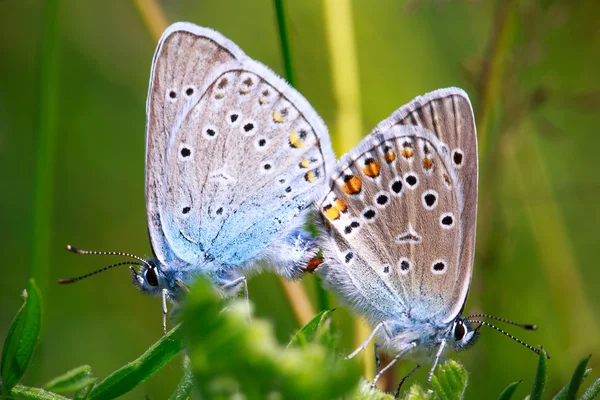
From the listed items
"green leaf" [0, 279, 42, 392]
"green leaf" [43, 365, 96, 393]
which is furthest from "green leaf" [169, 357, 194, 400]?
"green leaf" [0, 279, 42, 392]

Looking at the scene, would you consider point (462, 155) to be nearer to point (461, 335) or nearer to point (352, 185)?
point (352, 185)

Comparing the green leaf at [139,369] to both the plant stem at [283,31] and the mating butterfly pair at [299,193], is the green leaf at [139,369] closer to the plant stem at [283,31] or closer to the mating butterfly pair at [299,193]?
the mating butterfly pair at [299,193]

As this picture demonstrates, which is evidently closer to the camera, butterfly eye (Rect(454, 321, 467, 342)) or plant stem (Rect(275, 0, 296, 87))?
plant stem (Rect(275, 0, 296, 87))

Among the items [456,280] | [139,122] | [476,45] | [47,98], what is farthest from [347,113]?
[139,122]

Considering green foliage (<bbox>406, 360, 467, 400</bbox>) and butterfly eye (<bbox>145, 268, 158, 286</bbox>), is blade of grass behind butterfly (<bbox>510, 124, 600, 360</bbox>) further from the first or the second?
green foliage (<bbox>406, 360, 467, 400</bbox>)

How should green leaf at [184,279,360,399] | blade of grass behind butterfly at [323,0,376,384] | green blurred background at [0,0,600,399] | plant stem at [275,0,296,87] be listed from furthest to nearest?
green blurred background at [0,0,600,399]
blade of grass behind butterfly at [323,0,376,384]
plant stem at [275,0,296,87]
green leaf at [184,279,360,399]

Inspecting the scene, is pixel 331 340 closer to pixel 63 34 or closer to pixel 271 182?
pixel 271 182

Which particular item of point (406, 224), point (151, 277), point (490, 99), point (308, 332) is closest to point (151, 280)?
point (151, 277)
